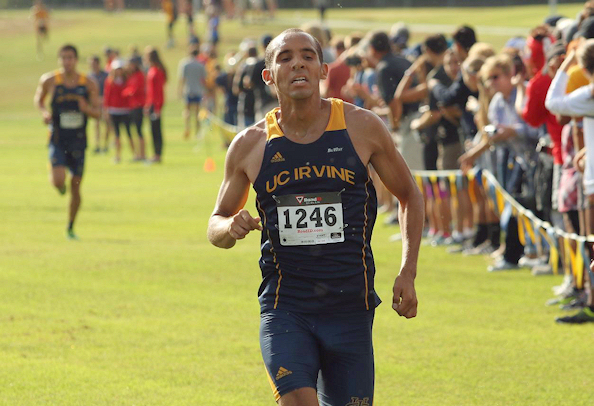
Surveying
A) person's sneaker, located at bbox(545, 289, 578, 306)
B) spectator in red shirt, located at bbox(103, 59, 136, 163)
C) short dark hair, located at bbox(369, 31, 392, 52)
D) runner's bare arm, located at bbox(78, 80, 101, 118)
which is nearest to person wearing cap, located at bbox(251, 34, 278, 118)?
spectator in red shirt, located at bbox(103, 59, 136, 163)

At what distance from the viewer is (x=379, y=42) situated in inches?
545

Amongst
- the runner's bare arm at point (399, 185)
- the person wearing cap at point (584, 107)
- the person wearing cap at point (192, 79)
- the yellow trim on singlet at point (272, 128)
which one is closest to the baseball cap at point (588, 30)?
the person wearing cap at point (584, 107)

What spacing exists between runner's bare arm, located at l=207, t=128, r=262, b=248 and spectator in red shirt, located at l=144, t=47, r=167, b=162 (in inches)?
784

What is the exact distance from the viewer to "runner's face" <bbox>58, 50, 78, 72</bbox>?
563 inches

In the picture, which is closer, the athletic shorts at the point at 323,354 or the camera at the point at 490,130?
the athletic shorts at the point at 323,354

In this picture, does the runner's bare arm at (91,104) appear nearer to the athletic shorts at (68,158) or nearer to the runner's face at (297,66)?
the athletic shorts at (68,158)

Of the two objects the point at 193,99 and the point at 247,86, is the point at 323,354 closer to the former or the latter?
the point at 247,86

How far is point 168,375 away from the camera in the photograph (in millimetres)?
7496

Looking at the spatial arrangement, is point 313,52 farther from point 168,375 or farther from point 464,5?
point 464,5

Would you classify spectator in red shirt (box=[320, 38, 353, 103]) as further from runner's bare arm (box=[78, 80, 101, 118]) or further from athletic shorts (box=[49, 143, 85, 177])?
athletic shorts (box=[49, 143, 85, 177])

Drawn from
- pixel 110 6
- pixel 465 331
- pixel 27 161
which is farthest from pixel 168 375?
pixel 110 6

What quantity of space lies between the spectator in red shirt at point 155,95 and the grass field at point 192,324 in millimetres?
6997

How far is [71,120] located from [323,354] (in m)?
10.2

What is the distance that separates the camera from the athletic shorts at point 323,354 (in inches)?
186
